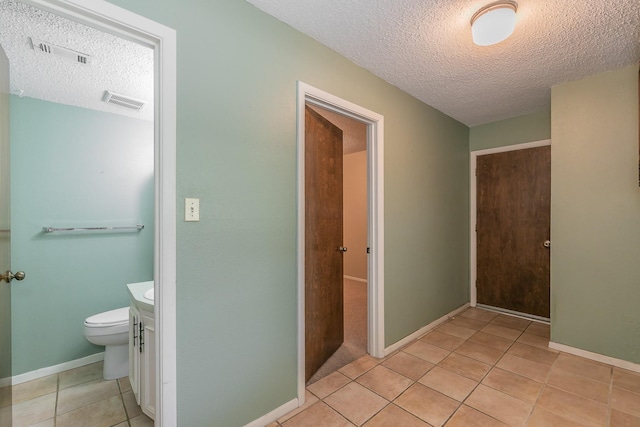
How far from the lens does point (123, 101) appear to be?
7.91ft

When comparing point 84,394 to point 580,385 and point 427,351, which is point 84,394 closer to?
point 427,351

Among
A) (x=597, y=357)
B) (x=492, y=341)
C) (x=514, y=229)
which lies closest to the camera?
(x=597, y=357)

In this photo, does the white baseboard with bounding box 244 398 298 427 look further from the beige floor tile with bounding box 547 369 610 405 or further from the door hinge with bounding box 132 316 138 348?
the beige floor tile with bounding box 547 369 610 405

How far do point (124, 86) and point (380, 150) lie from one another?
2.16 meters

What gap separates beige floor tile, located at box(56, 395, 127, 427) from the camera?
1.68 meters

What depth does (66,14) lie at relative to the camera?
1068mm

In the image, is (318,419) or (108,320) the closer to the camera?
(318,419)

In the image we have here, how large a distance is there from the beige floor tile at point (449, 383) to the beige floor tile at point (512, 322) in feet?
4.47

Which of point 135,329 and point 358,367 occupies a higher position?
point 135,329

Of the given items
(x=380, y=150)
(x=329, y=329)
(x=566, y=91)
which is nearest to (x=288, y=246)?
(x=329, y=329)

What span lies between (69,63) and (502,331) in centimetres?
439

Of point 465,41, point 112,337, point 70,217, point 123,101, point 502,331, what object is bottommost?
point 502,331

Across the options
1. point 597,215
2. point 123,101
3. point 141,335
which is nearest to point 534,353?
point 597,215

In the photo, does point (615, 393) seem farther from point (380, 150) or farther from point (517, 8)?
point (517, 8)
